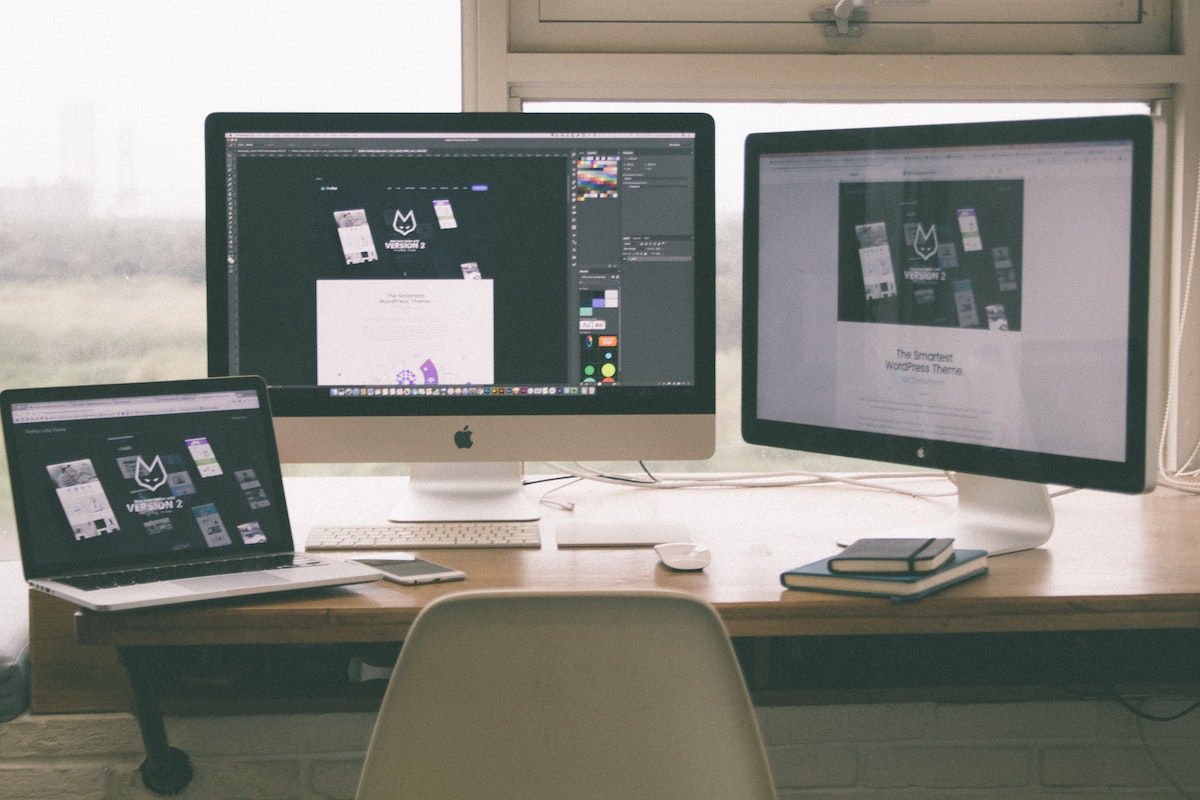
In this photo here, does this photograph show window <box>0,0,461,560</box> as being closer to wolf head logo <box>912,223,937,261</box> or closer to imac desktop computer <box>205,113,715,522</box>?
imac desktop computer <box>205,113,715,522</box>

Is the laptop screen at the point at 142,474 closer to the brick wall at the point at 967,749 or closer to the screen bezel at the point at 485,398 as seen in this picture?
the screen bezel at the point at 485,398

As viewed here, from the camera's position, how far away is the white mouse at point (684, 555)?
1.21m

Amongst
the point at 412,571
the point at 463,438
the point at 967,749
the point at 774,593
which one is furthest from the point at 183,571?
the point at 967,749

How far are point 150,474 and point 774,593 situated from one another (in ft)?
2.35

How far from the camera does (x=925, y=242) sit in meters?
1.32

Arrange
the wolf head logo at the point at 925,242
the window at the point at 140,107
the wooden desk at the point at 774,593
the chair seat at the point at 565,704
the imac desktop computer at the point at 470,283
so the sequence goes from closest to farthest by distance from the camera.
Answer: the chair seat at the point at 565,704 → the wooden desk at the point at 774,593 → the wolf head logo at the point at 925,242 → the imac desktop computer at the point at 470,283 → the window at the point at 140,107

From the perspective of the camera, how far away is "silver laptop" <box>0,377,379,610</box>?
1149 millimetres

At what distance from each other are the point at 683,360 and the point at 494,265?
28 cm

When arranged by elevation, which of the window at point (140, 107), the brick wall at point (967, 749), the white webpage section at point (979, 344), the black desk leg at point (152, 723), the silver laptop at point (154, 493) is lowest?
the brick wall at point (967, 749)

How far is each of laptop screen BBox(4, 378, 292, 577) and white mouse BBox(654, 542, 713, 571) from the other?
1.46 ft

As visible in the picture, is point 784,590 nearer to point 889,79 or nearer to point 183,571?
point 183,571

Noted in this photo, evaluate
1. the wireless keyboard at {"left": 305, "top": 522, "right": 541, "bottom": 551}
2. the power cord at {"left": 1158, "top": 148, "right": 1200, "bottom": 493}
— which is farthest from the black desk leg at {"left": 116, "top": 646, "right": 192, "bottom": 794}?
the power cord at {"left": 1158, "top": 148, "right": 1200, "bottom": 493}

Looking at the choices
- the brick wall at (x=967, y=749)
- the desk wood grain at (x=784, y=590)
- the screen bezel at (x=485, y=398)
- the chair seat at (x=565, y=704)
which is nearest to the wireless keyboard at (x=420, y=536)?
the desk wood grain at (x=784, y=590)

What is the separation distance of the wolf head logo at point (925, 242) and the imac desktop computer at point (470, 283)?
268 mm
